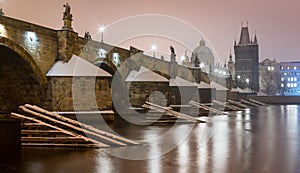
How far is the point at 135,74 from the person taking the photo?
3186 centimetres

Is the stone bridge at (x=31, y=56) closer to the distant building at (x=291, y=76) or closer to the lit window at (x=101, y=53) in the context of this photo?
the lit window at (x=101, y=53)

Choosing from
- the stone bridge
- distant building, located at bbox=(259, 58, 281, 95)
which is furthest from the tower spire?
the stone bridge

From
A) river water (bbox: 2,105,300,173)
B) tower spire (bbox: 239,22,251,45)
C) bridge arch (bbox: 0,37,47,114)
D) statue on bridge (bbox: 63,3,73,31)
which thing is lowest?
river water (bbox: 2,105,300,173)

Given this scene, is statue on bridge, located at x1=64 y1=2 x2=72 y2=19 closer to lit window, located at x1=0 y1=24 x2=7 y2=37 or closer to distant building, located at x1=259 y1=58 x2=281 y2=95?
lit window, located at x1=0 y1=24 x2=7 y2=37

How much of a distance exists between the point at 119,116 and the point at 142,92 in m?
2.76

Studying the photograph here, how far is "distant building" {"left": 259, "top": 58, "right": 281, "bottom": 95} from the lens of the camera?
108m

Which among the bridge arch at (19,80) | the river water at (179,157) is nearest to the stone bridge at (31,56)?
the bridge arch at (19,80)

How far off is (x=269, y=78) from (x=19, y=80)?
10411cm

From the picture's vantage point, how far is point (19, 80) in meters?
21.7

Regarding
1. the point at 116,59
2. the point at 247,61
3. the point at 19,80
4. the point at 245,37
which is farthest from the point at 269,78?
the point at 19,80

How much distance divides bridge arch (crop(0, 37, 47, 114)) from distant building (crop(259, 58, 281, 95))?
8904 cm

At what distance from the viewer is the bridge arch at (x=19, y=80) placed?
787 inches

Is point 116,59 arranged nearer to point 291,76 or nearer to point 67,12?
point 67,12

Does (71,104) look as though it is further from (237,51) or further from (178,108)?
(237,51)
